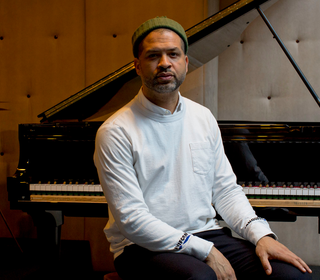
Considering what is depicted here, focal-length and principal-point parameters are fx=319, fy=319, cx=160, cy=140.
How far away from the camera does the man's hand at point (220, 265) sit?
42.9 inches

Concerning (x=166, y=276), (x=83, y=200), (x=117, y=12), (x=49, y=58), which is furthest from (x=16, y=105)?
(x=166, y=276)

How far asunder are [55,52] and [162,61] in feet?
6.21

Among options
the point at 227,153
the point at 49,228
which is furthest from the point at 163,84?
the point at 49,228

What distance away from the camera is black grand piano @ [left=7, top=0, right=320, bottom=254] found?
180cm

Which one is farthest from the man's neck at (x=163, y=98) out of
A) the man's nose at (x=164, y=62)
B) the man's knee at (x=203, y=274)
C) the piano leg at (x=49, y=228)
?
the piano leg at (x=49, y=228)

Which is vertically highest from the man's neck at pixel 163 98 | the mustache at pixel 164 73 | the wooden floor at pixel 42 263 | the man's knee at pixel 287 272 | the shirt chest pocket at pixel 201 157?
the mustache at pixel 164 73

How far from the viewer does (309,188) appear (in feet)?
5.94

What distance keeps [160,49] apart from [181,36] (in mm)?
139

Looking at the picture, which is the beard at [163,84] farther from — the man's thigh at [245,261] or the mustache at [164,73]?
the man's thigh at [245,261]

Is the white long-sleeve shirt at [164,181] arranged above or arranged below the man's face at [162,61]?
below

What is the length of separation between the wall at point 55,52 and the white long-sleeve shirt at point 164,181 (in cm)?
164

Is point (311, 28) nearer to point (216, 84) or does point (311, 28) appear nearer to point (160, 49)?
point (216, 84)

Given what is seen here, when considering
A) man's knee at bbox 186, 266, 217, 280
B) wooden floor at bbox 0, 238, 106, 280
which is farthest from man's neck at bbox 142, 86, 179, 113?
wooden floor at bbox 0, 238, 106, 280

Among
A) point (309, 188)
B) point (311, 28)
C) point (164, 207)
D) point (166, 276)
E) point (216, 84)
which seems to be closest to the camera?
point (166, 276)
